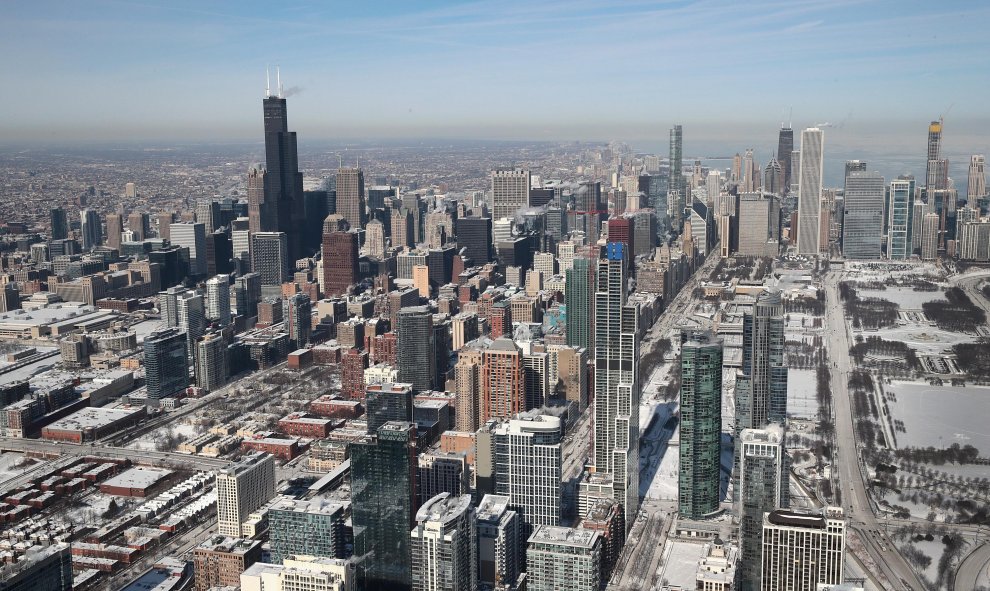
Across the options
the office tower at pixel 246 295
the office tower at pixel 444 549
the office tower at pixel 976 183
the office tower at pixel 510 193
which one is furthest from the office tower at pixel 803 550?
the office tower at pixel 976 183

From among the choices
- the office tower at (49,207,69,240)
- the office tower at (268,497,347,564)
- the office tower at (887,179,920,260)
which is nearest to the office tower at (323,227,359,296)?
the office tower at (49,207,69,240)

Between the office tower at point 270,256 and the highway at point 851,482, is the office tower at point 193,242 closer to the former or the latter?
the office tower at point 270,256

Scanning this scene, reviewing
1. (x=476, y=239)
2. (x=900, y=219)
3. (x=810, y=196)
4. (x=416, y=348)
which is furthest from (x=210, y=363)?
(x=900, y=219)

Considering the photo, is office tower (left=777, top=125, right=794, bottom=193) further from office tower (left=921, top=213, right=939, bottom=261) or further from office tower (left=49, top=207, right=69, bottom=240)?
office tower (left=49, top=207, right=69, bottom=240)

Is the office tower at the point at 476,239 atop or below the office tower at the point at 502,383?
atop

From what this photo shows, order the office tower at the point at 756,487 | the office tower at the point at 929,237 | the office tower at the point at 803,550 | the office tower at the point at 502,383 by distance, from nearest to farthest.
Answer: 1. the office tower at the point at 803,550
2. the office tower at the point at 756,487
3. the office tower at the point at 502,383
4. the office tower at the point at 929,237

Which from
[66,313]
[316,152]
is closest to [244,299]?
[66,313]

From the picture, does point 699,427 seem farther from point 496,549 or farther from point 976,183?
point 976,183
